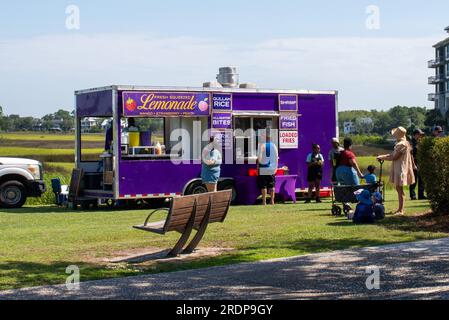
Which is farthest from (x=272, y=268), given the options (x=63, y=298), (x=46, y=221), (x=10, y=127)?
(x=10, y=127)

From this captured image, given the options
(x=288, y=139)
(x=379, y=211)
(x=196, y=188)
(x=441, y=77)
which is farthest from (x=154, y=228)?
(x=441, y=77)

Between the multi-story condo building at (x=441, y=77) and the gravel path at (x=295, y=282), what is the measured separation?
12852 cm

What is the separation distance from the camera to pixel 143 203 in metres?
23.3

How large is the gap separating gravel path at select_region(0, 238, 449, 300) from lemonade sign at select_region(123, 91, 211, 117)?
10.5 m

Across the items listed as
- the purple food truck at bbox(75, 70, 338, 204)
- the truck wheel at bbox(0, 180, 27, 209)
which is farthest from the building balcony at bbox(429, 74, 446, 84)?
the truck wheel at bbox(0, 180, 27, 209)

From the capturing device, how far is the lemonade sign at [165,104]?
21234 millimetres

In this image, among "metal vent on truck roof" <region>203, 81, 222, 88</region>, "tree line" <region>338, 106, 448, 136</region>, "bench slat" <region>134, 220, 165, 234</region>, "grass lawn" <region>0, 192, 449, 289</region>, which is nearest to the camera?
"grass lawn" <region>0, 192, 449, 289</region>

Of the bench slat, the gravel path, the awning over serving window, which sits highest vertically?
the awning over serving window

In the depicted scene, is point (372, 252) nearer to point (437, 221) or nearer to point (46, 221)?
point (437, 221)

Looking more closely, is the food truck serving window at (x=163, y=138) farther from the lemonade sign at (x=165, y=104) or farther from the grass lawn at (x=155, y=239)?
the grass lawn at (x=155, y=239)

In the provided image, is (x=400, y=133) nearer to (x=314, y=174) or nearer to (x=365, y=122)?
(x=314, y=174)

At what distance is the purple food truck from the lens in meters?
21.5

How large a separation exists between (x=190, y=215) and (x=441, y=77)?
137 m

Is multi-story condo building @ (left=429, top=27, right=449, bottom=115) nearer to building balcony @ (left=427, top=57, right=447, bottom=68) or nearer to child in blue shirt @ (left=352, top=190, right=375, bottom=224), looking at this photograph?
building balcony @ (left=427, top=57, right=447, bottom=68)
